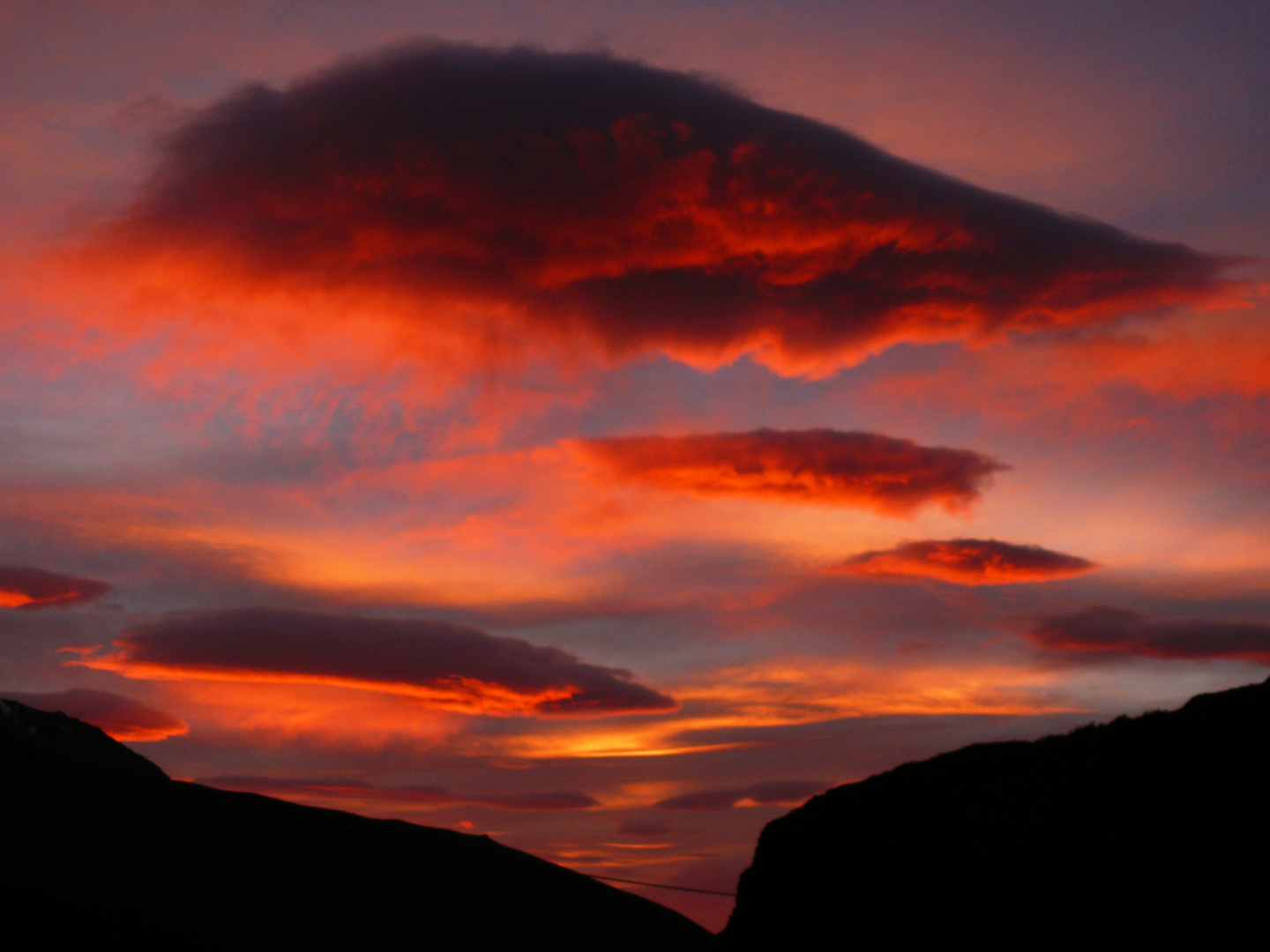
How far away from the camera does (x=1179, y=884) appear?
46938mm

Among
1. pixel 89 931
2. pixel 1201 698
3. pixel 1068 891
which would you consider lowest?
pixel 89 931

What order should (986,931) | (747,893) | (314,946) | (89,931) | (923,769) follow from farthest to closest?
1. (314,946)
2. (89,931)
3. (747,893)
4. (923,769)
5. (986,931)

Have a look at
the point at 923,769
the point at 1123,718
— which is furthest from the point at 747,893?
the point at 1123,718

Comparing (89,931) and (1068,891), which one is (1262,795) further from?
(89,931)

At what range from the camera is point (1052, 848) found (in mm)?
56375

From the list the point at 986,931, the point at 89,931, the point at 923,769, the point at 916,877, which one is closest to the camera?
the point at 986,931

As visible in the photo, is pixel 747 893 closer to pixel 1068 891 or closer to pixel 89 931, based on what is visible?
pixel 1068 891

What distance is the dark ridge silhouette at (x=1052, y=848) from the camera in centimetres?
4650

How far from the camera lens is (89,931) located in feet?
394

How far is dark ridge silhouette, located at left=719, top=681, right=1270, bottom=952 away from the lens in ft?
153

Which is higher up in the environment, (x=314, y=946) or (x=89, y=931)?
(x=89, y=931)

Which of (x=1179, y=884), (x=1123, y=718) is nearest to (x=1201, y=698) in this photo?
(x=1123, y=718)

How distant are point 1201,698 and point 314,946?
15349cm

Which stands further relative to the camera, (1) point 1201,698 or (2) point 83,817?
(2) point 83,817
